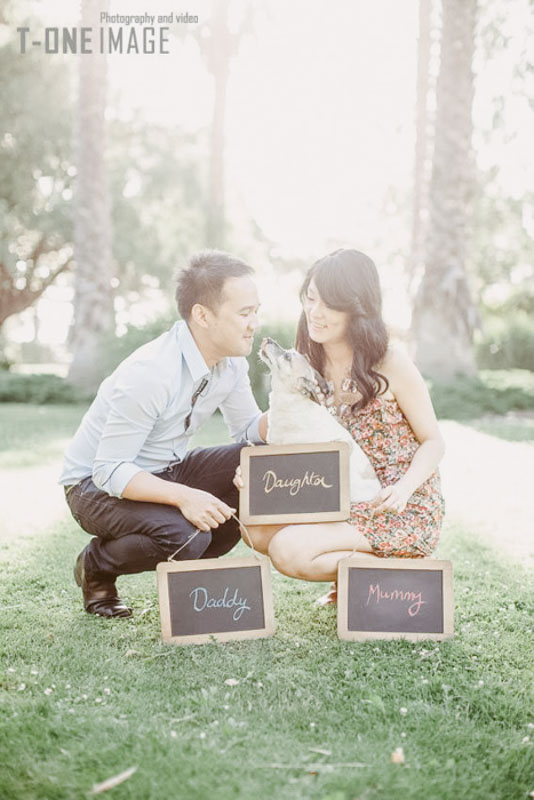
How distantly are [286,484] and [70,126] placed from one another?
767 inches

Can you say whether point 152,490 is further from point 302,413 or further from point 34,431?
point 34,431

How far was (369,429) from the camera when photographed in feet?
10.8

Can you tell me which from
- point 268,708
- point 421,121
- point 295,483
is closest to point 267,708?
point 268,708

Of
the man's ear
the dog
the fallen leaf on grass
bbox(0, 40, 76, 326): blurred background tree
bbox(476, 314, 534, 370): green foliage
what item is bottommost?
bbox(476, 314, 534, 370): green foliage

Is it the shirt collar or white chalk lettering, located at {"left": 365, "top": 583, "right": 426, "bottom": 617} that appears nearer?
white chalk lettering, located at {"left": 365, "top": 583, "right": 426, "bottom": 617}

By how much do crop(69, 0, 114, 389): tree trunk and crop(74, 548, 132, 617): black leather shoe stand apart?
29.7 ft

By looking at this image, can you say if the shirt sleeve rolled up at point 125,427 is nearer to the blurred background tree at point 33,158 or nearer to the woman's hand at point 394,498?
the woman's hand at point 394,498

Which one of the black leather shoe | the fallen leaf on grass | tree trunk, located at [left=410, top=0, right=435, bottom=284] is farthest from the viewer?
tree trunk, located at [left=410, top=0, right=435, bottom=284]

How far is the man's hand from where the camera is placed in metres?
2.95

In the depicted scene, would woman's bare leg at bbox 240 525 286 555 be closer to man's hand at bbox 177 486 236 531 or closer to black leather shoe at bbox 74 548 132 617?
man's hand at bbox 177 486 236 531

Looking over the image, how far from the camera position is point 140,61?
1788 cm

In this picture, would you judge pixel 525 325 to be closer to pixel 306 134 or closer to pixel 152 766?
pixel 306 134

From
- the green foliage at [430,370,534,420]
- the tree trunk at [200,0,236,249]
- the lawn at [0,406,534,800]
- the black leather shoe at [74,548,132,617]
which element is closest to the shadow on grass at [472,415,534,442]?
the green foliage at [430,370,534,420]

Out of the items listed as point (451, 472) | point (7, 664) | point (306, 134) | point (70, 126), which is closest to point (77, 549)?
point (7, 664)
